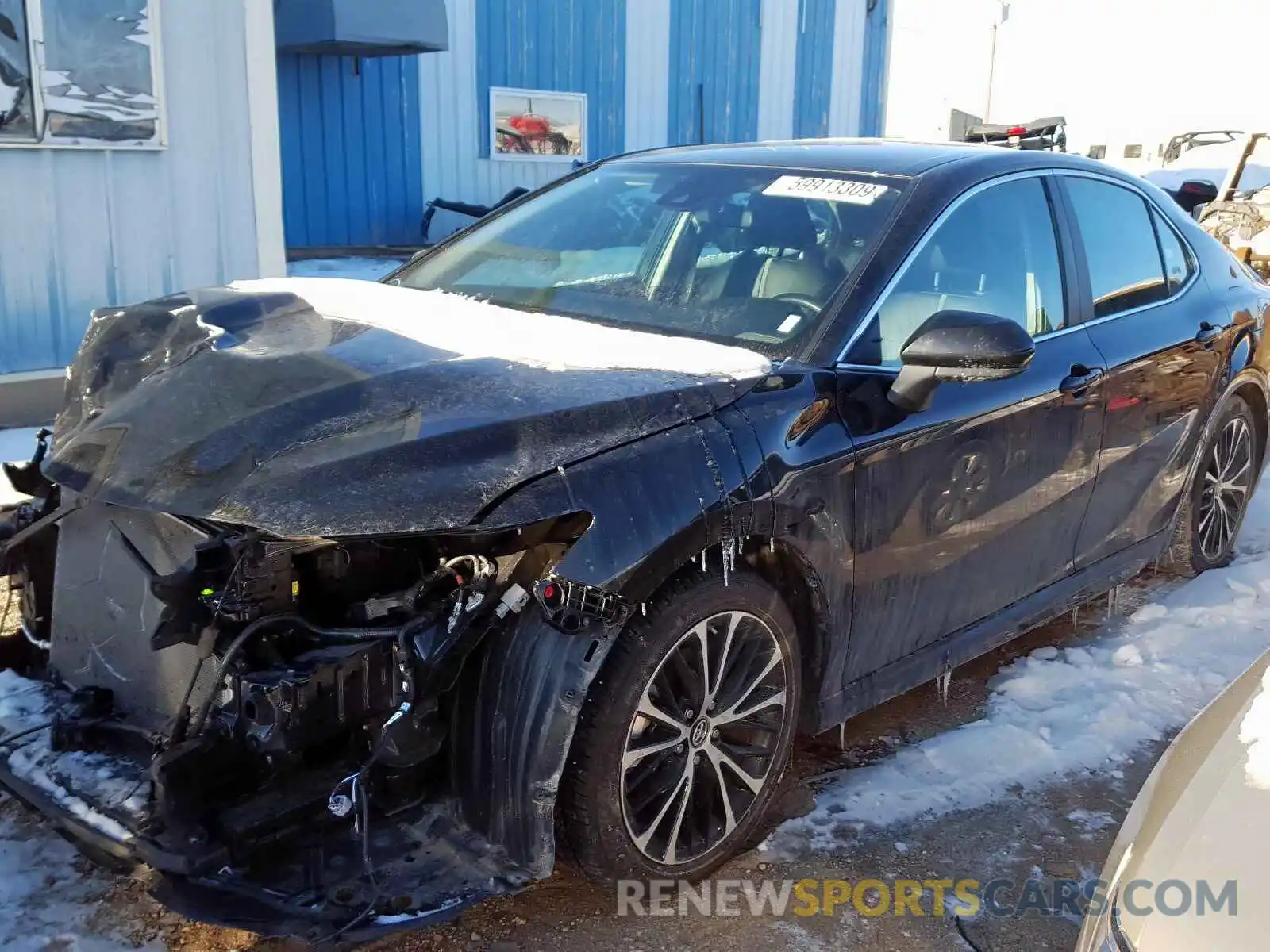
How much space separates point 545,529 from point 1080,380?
82.0 inches

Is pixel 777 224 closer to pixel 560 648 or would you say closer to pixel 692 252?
pixel 692 252

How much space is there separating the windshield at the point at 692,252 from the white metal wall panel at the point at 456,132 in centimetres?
835

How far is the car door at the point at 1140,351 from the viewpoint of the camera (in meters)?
4.01

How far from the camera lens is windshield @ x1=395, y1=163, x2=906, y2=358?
3.29 meters

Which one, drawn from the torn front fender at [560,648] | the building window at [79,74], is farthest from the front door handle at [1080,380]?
the building window at [79,74]

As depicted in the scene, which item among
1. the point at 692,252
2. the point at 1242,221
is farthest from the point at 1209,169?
the point at 692,252

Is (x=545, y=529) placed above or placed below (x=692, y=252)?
below

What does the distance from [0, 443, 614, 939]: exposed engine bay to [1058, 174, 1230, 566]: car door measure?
2.30m

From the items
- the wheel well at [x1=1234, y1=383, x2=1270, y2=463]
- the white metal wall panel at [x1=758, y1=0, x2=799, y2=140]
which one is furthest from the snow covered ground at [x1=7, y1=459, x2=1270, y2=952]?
the white metal wall panel at [x1=758, y1=0, x2=799, y2=140]

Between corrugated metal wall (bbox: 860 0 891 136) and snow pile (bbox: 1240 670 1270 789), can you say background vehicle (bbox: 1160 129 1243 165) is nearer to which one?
corrugated metal wall (bbox: 860 0 891 136)

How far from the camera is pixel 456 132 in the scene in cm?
1249

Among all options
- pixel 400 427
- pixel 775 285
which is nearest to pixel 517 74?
pixel 775 285

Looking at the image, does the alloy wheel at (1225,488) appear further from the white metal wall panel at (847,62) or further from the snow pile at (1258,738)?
the white metal wall panel at (847,62)

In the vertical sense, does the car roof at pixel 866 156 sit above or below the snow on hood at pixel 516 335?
above
